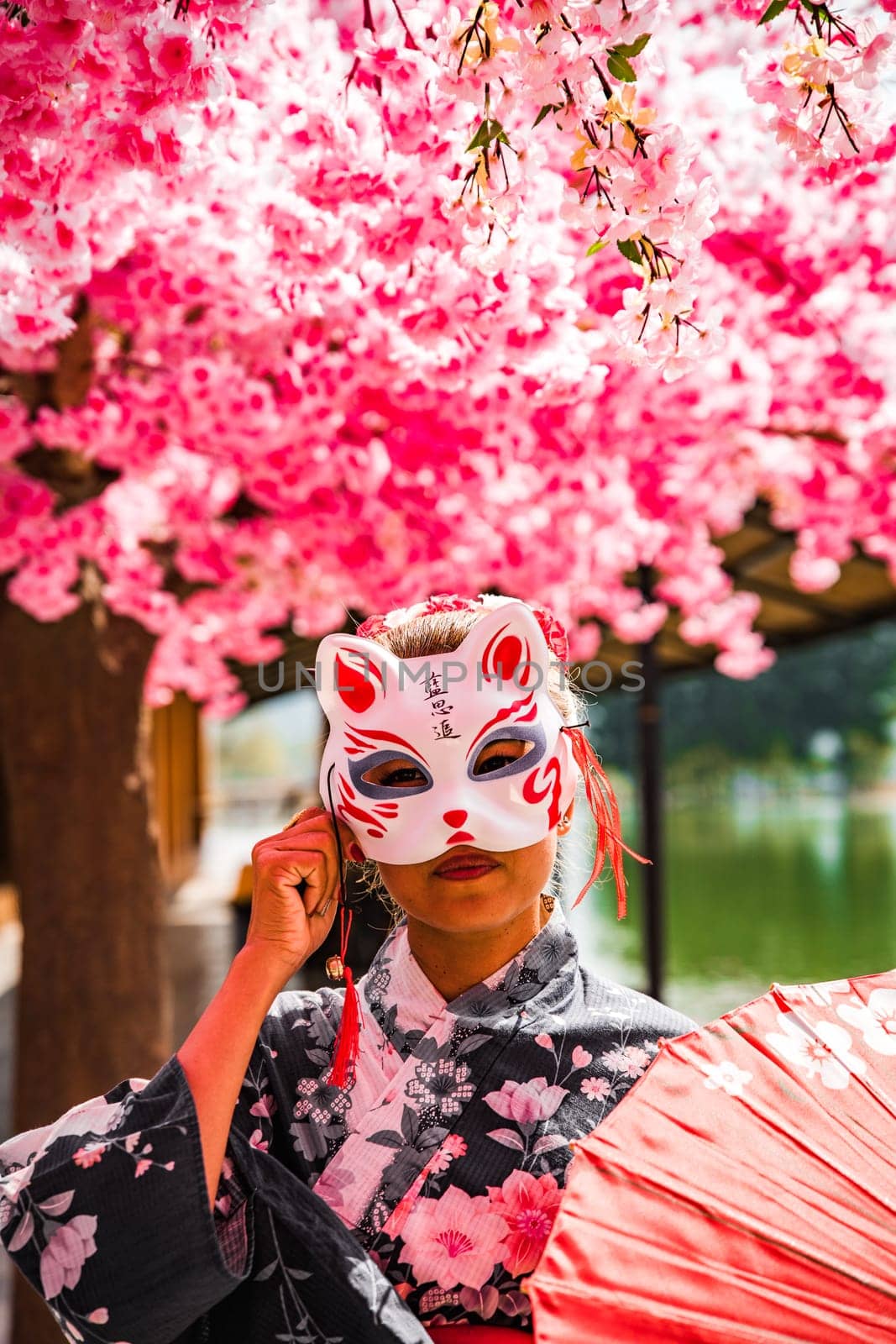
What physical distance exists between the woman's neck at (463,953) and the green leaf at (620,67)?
1.15 m

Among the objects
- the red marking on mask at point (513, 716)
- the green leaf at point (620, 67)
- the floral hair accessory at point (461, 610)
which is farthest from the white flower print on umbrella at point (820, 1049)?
the green leaf at point (620, 67)

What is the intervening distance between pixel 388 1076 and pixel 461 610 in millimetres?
680

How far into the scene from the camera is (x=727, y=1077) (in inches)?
59.9

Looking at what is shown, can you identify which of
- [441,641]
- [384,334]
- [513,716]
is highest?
[384,334]

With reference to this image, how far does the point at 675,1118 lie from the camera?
1.46 meters

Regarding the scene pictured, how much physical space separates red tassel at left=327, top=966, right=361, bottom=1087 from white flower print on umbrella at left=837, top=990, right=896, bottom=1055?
635mm

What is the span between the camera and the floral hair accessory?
1.91m

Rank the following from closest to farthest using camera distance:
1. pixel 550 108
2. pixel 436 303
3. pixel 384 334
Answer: pixel 550 108, pixel 436 303, pixel 384 334

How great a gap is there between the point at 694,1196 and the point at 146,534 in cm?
463

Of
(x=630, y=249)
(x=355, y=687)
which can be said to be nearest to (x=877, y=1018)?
(x=355, y=687)

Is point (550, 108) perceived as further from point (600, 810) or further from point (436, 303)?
point (600, 810)

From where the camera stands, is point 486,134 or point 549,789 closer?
point 549,789

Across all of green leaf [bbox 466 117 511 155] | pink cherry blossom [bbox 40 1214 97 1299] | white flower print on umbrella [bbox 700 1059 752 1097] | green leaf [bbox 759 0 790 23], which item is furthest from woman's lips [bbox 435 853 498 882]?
green leaf [bbox 759 0 790 23]

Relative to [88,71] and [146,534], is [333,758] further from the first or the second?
[146,534]
